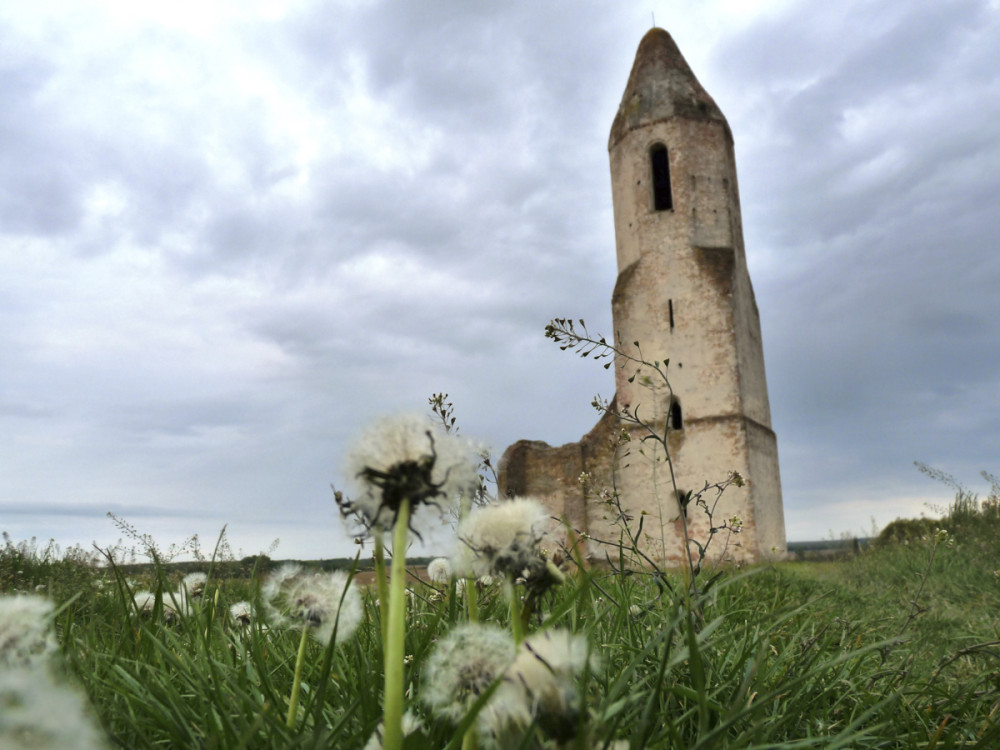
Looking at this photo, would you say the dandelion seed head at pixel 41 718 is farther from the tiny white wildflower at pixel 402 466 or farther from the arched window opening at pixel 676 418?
the arched window opening at pixel 676 418

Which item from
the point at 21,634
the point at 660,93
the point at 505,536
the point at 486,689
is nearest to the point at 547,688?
the point at 486,689

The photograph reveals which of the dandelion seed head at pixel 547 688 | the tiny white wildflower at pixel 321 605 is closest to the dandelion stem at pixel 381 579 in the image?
the tiny white wildflower at pixel 321 605

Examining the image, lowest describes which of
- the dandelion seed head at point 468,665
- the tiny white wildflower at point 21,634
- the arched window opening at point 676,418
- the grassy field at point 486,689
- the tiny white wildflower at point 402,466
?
the grassy field at point 486,689

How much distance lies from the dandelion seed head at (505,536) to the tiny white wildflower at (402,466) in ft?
0.56

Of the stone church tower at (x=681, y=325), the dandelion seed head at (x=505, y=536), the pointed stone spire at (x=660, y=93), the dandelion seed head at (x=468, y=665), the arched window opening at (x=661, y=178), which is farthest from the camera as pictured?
the arched window opening at (x=661, y=178)

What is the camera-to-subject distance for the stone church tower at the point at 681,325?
1723 cm

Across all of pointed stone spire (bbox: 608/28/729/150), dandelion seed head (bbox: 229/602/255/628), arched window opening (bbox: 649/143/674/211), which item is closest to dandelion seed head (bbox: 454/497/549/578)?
dandelion seed head (bbox: 229/602/255/628)

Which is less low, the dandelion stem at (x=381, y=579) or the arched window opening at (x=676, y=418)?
the arched window opening at (x=676, y=418)

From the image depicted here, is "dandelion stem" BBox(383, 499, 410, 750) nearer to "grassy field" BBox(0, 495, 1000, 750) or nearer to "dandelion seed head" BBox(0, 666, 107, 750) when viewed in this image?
"grassy field" BBox(0, 495, 1000, 750)

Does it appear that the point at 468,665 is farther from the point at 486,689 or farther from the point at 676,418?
the point at 676,418

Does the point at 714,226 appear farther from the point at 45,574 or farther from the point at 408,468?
the point at 408,468

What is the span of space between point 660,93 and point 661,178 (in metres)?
2.23

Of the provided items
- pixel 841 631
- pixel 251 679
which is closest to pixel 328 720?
pixel 251 679

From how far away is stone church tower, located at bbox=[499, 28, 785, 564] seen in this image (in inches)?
679
